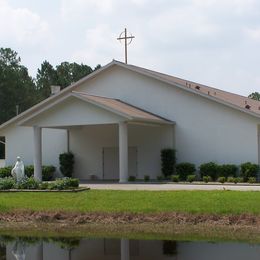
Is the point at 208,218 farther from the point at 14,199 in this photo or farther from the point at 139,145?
the point at 139,145

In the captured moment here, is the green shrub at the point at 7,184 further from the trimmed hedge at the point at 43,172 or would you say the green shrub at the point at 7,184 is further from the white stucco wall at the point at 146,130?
the trimmed hedge at the point at 43,172

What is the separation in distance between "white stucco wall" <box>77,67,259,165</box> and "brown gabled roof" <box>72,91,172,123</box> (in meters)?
0.83

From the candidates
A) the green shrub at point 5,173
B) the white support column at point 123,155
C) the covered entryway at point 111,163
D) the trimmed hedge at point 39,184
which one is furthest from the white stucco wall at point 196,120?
the trimmed hedge at point 39,184

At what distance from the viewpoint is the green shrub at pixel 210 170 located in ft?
104

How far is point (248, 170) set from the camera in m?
30.7

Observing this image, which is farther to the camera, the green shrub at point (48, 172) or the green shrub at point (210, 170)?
the green shrub at point (48, 172)

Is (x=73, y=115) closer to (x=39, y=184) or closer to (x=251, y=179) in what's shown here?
(x=39, y=184)

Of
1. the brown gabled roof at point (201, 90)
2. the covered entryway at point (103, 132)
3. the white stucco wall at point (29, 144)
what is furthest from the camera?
the white stucco wall at point (29, 144)

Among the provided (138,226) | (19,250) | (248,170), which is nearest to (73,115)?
(248,170)

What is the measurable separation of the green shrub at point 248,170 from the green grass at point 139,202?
9843mm

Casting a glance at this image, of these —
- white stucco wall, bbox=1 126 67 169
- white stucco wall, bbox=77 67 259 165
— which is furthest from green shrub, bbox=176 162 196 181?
white stucco wall, bbox=1 126 67 169

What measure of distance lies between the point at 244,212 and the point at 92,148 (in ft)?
66.9

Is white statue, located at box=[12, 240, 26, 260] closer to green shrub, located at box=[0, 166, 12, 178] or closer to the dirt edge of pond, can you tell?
the dirt edge of pond

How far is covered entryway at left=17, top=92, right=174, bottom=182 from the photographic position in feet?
102
